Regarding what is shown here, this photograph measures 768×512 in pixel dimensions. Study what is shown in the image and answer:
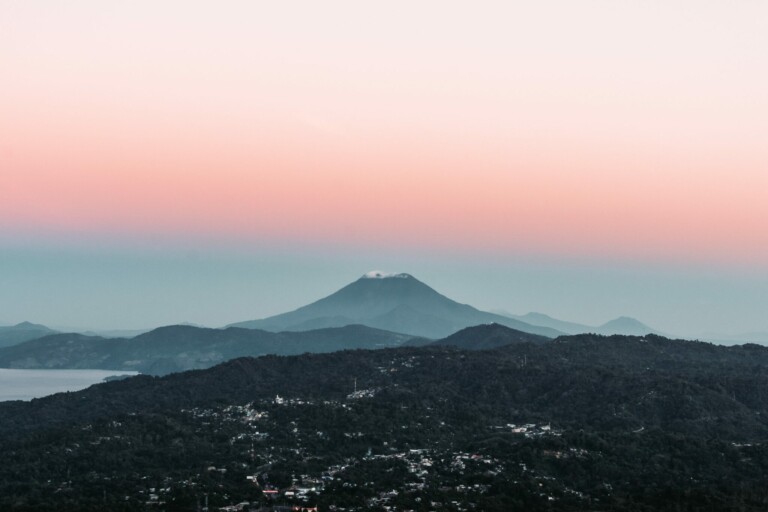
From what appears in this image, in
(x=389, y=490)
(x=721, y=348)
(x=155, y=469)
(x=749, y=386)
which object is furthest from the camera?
(x=721, y=348)

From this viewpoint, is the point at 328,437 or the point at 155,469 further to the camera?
the point at 328,437

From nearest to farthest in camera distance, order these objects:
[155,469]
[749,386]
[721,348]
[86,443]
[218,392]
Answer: [155,469], [86,443], [749,386], [218,392], [721,348]

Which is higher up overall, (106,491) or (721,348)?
(721,348)

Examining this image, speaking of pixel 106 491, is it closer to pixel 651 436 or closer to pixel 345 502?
pixel 345 502

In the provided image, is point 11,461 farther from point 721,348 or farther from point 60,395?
point 721,348

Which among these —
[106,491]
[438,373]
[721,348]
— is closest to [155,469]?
[106,491]

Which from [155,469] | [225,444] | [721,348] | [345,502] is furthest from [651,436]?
[721,348]
